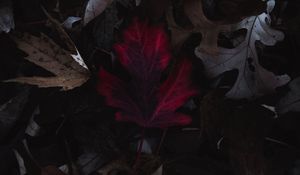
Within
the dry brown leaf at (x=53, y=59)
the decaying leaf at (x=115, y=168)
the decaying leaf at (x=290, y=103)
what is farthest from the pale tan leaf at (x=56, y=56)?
the decaying leaf at (x=290, y=103)

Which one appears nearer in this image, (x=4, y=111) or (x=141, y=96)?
(x=141, y=96)

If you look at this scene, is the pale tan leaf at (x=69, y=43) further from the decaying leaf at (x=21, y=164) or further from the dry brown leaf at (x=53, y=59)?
the decaying leaf at (x=21, y=164)

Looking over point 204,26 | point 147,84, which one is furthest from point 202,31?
point 147,84

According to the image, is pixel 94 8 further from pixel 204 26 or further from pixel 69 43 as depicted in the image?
pixel 204 26

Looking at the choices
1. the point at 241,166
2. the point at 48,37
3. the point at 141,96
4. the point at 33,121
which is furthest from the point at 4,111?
the point at 241,166

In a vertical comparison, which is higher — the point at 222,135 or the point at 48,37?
the point at 48,37

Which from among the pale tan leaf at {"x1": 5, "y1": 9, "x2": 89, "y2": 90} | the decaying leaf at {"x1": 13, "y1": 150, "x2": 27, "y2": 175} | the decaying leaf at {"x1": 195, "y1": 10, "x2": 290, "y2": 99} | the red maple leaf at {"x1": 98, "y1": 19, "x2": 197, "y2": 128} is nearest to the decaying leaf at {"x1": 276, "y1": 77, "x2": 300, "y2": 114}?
the decaying leaf at {"x1": 195, "y1": 10, "x2": 290, "y2": 99}

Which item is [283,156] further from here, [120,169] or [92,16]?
[92,16]
